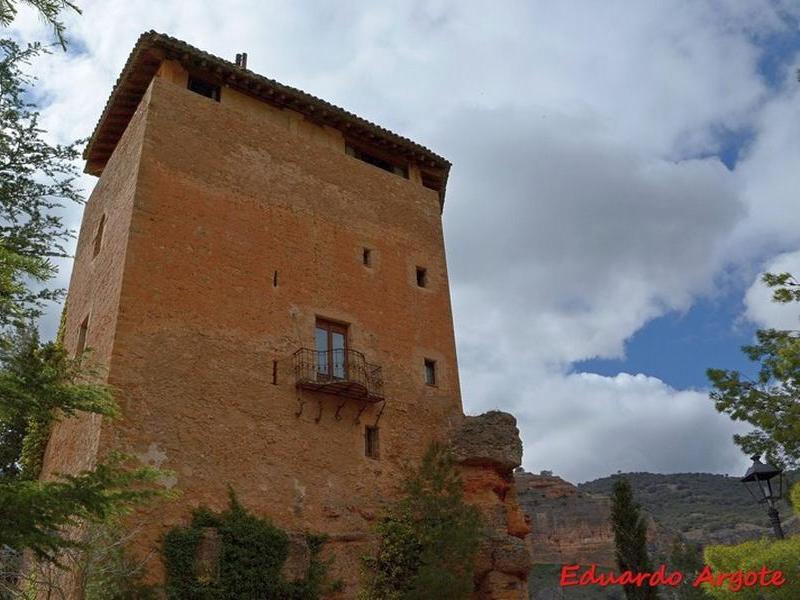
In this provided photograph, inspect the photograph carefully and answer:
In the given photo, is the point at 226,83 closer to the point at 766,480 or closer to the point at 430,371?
the point at 430,371

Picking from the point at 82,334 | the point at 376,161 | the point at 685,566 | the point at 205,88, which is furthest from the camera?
the point at 685,566

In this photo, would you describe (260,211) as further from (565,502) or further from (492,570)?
(565,502)

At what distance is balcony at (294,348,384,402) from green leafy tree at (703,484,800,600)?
354 inches

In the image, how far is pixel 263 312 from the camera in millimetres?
17578

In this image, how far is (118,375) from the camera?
14.8m

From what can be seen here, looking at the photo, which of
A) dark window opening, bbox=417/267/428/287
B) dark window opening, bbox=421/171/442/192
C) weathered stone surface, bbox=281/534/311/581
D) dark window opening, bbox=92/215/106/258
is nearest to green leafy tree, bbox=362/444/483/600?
weathered stone surface, bbox=281/534/311/581

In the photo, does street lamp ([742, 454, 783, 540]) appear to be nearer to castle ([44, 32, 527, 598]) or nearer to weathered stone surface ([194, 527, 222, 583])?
castle ([44, 32, 527, 598])

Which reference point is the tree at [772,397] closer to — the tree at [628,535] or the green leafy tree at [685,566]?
the tree at [628,535]

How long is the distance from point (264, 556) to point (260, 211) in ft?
27.3

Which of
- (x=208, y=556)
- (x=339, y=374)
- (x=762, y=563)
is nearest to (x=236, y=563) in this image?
(x=208, y=556)

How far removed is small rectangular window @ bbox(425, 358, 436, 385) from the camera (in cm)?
2005

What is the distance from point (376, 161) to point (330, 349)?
7.27 m

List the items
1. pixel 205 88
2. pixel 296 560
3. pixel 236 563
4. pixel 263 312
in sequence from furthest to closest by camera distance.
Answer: pixel 205 88
pixel 263 312
pixel 296 560
pixel 236 563

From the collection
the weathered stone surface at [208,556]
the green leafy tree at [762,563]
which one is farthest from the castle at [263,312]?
the green leafy tree at [762,563]
